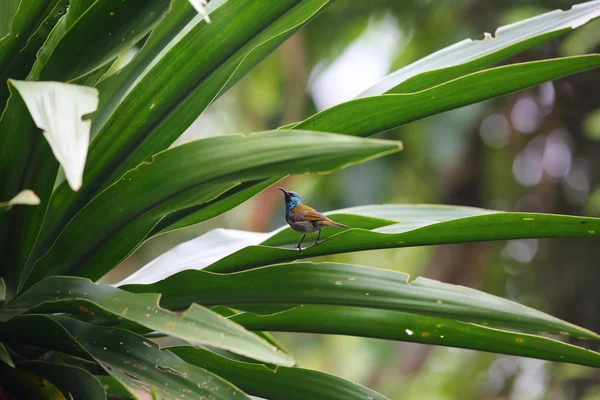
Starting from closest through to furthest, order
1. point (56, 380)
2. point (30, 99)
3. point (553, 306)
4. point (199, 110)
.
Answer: point (30, 99) < point (56, 380) < point (199, 110) < point (553, 306)

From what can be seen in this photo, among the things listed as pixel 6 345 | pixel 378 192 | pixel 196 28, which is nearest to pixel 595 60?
pixel 196 28

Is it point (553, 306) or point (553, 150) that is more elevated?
point (553, 150)

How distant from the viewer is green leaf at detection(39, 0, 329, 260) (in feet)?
2.65

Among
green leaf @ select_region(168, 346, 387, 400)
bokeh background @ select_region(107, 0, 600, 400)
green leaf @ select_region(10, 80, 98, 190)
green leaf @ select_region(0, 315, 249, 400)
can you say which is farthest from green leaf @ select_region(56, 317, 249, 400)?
bokeh background @ select_region(107, 0, 600, 400)

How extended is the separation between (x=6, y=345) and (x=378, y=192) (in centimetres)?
437

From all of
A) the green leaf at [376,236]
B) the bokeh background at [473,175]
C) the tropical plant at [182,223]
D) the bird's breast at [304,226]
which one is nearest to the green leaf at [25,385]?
the tropical plant at [182,223]

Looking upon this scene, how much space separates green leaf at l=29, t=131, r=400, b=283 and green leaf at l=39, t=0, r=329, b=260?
2.2 inches

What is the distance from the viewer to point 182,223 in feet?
2.97

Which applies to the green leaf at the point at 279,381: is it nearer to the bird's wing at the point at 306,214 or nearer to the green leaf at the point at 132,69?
the bird's wing at the point at 306,214

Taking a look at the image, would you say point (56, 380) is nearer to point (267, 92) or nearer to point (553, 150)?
point (553, 150)

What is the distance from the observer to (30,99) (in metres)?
0.57

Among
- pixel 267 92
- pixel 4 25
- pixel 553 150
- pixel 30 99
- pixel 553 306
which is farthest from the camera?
pixel 267 92

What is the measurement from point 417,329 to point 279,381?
0.56 ft

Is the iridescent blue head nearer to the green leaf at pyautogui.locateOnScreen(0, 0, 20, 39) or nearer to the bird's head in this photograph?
the bird's head
